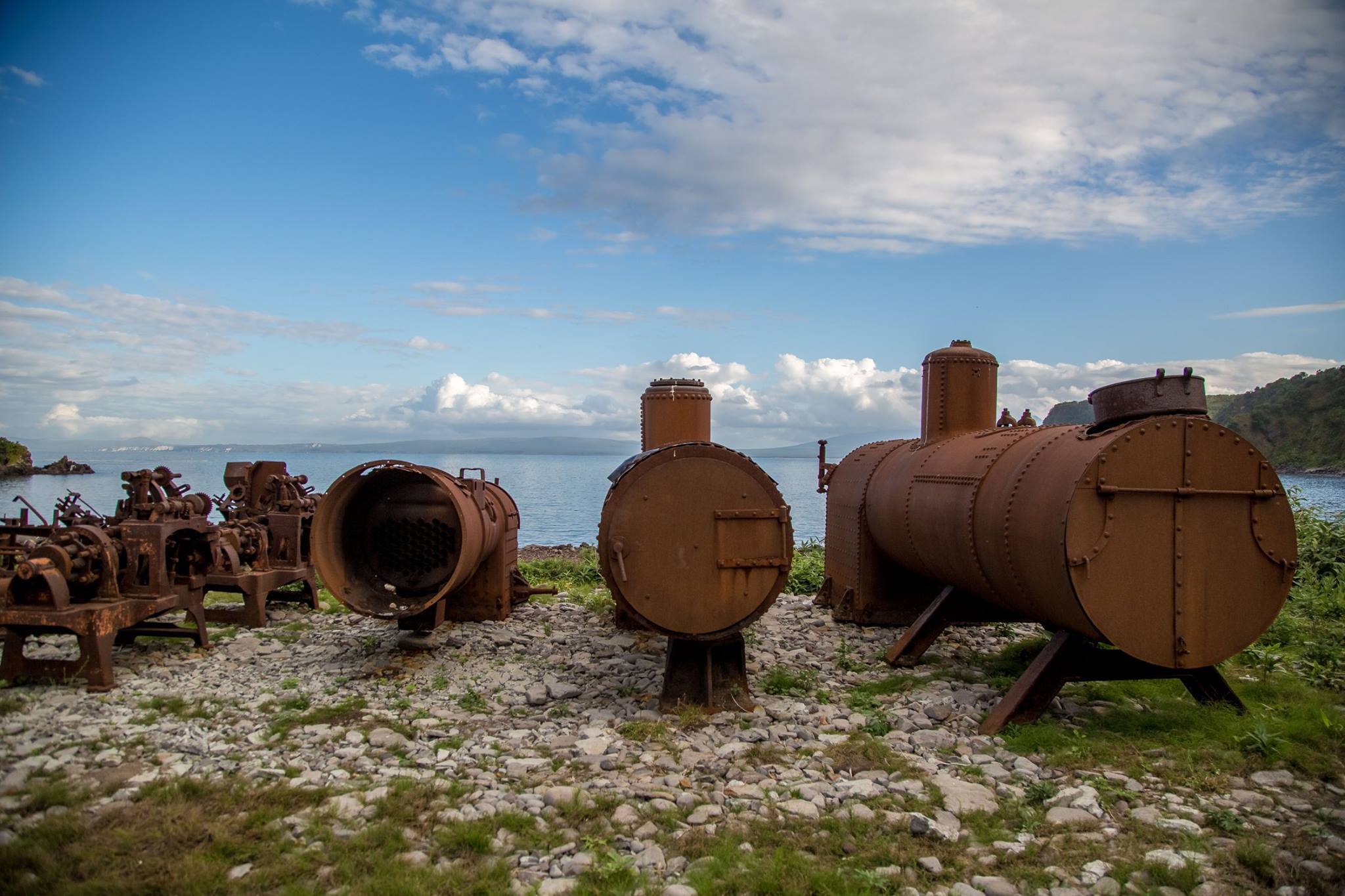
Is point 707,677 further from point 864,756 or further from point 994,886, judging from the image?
point 994,886

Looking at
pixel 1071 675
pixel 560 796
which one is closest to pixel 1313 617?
pixel 1071 675

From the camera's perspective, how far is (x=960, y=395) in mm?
10938

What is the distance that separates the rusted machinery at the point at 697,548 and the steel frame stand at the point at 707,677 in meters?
0.01

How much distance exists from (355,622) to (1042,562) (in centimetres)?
906

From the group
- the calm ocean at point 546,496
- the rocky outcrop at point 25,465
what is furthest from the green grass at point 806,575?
the rocky outcrop at point 25,465

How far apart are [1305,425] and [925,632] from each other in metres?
29.9

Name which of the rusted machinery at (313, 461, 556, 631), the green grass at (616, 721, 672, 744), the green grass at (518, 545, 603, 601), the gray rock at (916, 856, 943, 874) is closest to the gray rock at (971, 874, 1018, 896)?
the gray rock at (916, 856, 943, 874)

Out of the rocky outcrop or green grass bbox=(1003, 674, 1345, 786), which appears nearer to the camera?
green grass bbox=(1003, 674, 1345, 786)

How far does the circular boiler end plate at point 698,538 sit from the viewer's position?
771 centimetres

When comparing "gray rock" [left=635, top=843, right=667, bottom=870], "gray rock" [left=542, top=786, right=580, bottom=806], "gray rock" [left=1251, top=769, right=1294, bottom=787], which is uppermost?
"gray rock" [left=1251, top=769, right=1294, bottom=787]

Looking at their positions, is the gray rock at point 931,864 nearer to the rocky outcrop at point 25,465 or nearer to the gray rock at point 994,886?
the gray rock at point 994,886

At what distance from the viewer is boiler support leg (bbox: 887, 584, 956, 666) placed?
31.3 ft

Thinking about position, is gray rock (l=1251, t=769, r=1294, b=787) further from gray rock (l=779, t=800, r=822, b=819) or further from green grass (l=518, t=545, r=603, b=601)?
green grass (l=518, t=545, r=603, b=601)

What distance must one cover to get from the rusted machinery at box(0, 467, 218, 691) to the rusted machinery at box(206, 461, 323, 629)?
1.71 ft
